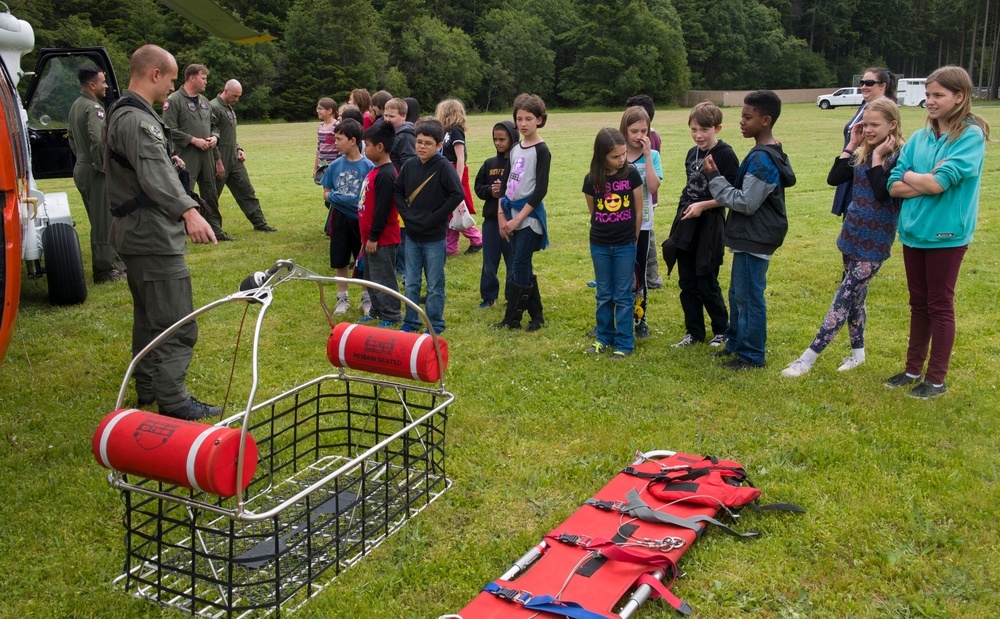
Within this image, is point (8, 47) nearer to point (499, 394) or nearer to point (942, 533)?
point (499, 394)

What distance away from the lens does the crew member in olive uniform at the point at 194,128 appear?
10.4 m

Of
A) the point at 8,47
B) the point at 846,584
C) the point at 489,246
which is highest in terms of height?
the point at 8,47

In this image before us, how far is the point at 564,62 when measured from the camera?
275 ft

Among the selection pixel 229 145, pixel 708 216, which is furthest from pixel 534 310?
pixel 229 145

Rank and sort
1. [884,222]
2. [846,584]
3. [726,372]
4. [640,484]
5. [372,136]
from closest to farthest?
[846,584]
[640,484]
[884,222]
[726,372]
[372,136]

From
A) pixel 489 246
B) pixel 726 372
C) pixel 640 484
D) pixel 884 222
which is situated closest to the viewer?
pixel 640 484

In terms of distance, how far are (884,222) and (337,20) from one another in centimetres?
6615

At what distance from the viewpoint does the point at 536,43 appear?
78188mm

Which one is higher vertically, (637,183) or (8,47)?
(8,47)

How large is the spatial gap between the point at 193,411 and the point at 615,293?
11.0ft

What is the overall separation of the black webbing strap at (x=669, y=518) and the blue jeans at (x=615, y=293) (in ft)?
8.75

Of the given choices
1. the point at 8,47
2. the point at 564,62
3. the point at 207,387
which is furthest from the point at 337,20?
the point at 207,387

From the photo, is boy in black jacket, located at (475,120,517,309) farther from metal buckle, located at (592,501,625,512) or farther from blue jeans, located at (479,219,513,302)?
metal buckle, located at (592,501,625,512)

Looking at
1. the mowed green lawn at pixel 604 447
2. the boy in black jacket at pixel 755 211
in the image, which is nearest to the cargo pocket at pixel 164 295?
the mowed green lawn at pixel 604 447
